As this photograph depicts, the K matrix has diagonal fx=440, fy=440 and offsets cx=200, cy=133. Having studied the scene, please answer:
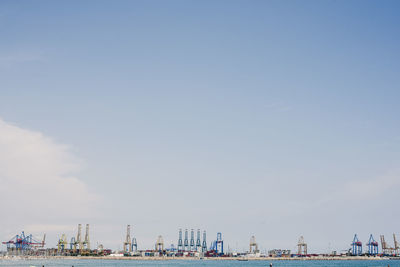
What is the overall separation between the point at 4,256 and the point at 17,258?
5.95 m

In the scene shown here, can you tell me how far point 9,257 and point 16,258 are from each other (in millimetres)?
3137

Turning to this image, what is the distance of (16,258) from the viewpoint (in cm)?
19825

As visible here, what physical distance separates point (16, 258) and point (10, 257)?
305 centimetres

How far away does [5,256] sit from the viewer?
198875mm

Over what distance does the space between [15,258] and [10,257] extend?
4.64 m

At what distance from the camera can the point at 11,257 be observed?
199125 millimetres

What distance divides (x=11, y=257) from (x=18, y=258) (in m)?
3.04

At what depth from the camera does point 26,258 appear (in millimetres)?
199750

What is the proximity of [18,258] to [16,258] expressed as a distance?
1.58 metres

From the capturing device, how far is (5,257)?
196 metres

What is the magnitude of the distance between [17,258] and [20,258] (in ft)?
4.21

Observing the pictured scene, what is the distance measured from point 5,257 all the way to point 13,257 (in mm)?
4019

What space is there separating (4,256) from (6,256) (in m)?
1.70

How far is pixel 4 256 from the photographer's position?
19938 centimetres
